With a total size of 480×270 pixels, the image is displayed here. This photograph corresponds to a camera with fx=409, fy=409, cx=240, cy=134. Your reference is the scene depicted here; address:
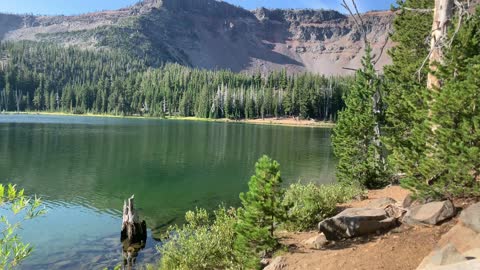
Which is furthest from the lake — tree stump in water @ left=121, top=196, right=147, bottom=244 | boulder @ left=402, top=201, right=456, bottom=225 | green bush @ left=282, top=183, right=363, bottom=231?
boulder @ left=402, top=201, right=456, bottom=225

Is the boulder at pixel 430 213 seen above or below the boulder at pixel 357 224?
above

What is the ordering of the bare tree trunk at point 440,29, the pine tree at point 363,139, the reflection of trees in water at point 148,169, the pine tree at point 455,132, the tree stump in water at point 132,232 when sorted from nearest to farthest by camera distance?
the pine tree at point 455,132
the bare tree trunk at point 440,29
the tree stump in water at point 132,232
the pine tree at point 363,139
the reflection of trees in water at point 148,169

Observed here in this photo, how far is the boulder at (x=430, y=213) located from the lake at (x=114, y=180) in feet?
42.4

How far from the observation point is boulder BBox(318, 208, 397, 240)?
14.2 m

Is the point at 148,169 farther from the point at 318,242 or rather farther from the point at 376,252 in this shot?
the point at 376,252

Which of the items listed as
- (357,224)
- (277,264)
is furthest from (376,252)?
(277,264)

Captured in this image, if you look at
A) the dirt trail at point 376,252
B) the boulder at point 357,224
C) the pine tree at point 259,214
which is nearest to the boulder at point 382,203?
the boulder at point 357,224

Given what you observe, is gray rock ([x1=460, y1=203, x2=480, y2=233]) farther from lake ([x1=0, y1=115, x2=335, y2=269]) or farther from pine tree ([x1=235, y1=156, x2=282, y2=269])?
lake ([x1=0, y1=115, x2=335, y2=269])

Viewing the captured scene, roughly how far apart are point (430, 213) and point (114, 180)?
116 ft

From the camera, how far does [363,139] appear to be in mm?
26469

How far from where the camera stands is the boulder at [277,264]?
13.4 metres

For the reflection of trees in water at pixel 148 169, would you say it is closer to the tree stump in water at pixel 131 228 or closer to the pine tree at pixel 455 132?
the tree stump in water at pixel 131 228

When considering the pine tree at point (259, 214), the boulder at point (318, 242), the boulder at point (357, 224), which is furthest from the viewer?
the boulder at point (318, 242)

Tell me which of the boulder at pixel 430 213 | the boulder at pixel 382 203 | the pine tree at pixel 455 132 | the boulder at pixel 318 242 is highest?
the pine tree at pixel 455 132
